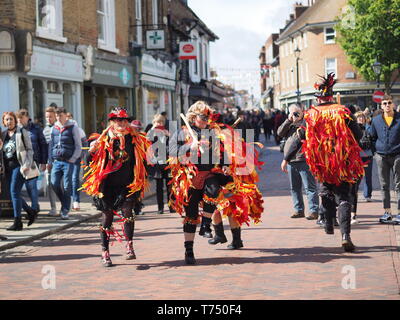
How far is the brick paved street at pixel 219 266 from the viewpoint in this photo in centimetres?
666

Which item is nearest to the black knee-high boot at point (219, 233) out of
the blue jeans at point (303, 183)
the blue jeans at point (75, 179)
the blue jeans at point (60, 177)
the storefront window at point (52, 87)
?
the blue jeans at point (303, 183)

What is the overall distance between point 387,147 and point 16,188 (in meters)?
5.69

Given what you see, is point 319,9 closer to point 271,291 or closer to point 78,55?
point 78,55

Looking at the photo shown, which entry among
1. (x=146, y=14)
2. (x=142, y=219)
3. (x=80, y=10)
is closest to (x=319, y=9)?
(x=146, y=14)

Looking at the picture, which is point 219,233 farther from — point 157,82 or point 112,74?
point 157,82

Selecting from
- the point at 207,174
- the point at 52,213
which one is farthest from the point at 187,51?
the point at 207,174

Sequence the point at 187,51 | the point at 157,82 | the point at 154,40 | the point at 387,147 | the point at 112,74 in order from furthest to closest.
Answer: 1. the point at 187,51
2. the point at 157,82
3. the point at 154,40
4. the point at 112,74
5. the point at 387,147

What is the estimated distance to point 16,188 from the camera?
37.8 feet

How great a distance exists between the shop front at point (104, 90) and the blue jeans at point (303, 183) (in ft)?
34.1

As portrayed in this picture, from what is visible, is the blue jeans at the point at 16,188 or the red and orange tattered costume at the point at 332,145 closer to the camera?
the red and orange tattered costume at the point at 332,145

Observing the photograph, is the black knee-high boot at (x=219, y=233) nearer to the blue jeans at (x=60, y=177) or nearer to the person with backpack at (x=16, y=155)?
the person with backpack at (x=16, y=155)

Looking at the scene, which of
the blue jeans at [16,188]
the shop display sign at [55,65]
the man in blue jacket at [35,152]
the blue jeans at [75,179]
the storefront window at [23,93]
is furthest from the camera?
the shop display sign at [55,65]

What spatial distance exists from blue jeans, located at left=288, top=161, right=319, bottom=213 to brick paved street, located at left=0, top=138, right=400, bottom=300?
1.12 ft

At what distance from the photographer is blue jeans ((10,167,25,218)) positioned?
11.4 metres
